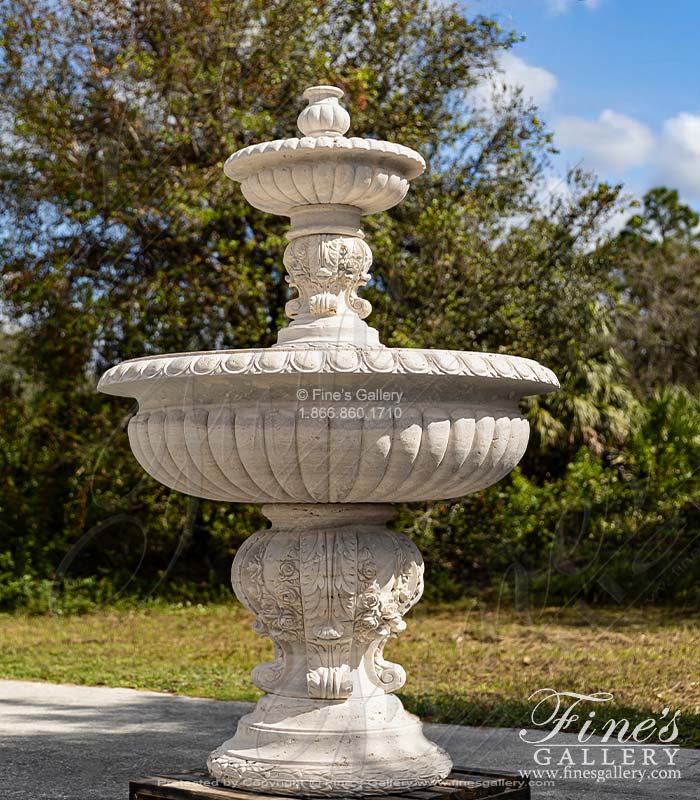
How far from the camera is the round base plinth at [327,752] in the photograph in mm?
3477

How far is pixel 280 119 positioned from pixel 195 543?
4.28m

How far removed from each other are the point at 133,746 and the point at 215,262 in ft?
A: 20.7

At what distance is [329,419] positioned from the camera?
10.7 feet

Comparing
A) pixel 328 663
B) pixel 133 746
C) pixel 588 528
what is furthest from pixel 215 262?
pixel 328 663

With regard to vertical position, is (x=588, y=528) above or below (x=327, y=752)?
above

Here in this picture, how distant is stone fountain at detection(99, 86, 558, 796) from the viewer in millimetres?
3301

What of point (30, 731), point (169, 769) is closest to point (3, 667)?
point (30, 731)

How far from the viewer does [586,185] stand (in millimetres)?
10594

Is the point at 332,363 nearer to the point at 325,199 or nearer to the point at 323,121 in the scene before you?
the point at 325,199

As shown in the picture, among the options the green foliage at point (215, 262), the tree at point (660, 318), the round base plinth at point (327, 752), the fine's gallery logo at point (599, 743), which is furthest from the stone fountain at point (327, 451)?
the tree at point (660, 318)

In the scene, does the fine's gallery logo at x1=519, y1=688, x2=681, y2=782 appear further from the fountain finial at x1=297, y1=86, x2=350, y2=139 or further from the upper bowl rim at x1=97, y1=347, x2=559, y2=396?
the fountain finial at x1=297, y1=86, x2=350, y2=139

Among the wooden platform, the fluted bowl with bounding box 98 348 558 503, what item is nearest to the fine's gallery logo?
the wooden platform

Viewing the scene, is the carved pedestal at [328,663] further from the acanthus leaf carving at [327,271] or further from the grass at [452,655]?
the grass at [452,655]

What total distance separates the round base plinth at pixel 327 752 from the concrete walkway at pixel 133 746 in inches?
29.8
